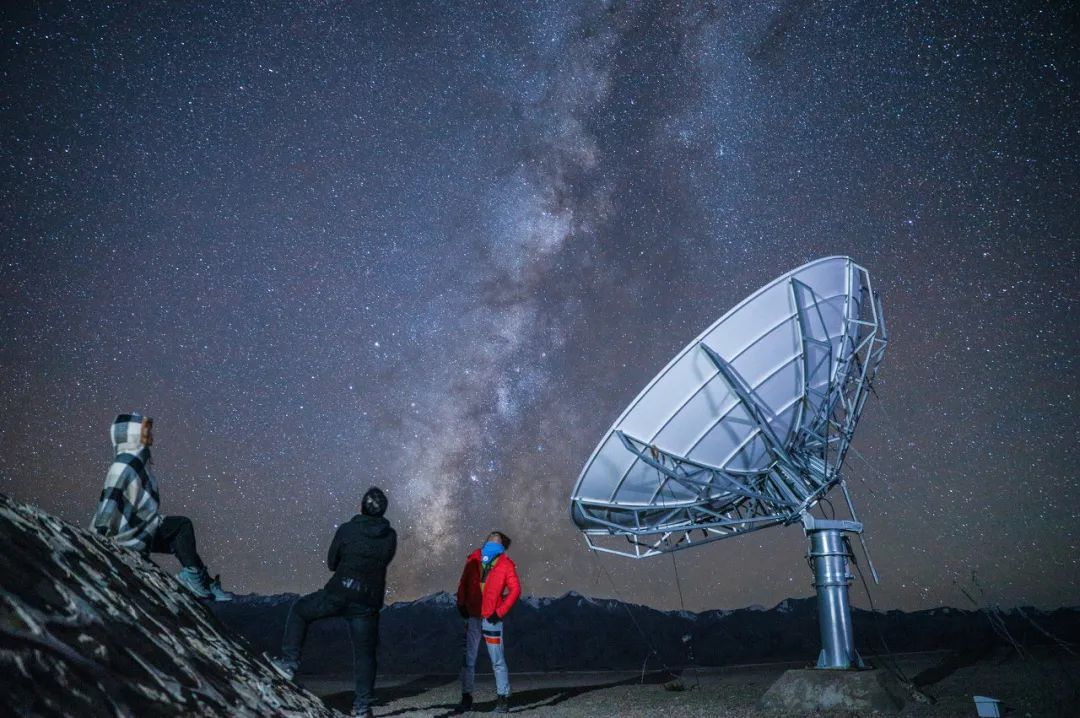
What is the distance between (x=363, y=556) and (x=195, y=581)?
6.40 feet

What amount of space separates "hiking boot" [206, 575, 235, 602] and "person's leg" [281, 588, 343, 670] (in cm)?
103

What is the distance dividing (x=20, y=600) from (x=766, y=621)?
133 feet

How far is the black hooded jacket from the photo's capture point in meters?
6.43

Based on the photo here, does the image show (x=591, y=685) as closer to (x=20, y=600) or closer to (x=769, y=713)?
(x=769, y=713)

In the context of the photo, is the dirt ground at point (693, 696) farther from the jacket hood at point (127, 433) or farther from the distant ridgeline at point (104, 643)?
the distant ridgeline at point (104, 643)

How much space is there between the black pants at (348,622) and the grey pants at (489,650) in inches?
80.5

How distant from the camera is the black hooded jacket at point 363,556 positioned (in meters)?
6.43

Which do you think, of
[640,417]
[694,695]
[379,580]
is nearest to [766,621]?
[694,695]

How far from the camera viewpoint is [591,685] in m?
13.6

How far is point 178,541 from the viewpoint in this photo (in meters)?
4.89

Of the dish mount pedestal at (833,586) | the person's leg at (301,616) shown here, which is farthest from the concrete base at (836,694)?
the person's leg at (301,616)

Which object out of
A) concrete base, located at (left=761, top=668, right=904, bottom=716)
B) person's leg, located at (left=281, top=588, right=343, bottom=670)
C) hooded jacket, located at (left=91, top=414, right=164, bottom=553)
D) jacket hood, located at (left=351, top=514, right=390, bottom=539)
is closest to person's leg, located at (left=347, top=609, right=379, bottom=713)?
person's leg, located at (left=281, top=588, right=343, bottom=670)

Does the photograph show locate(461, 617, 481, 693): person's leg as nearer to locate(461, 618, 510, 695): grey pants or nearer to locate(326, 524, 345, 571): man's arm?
locate(461, 618, 510, 695): grey pants

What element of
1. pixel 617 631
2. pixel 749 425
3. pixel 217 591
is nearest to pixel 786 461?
pixel 749 425
